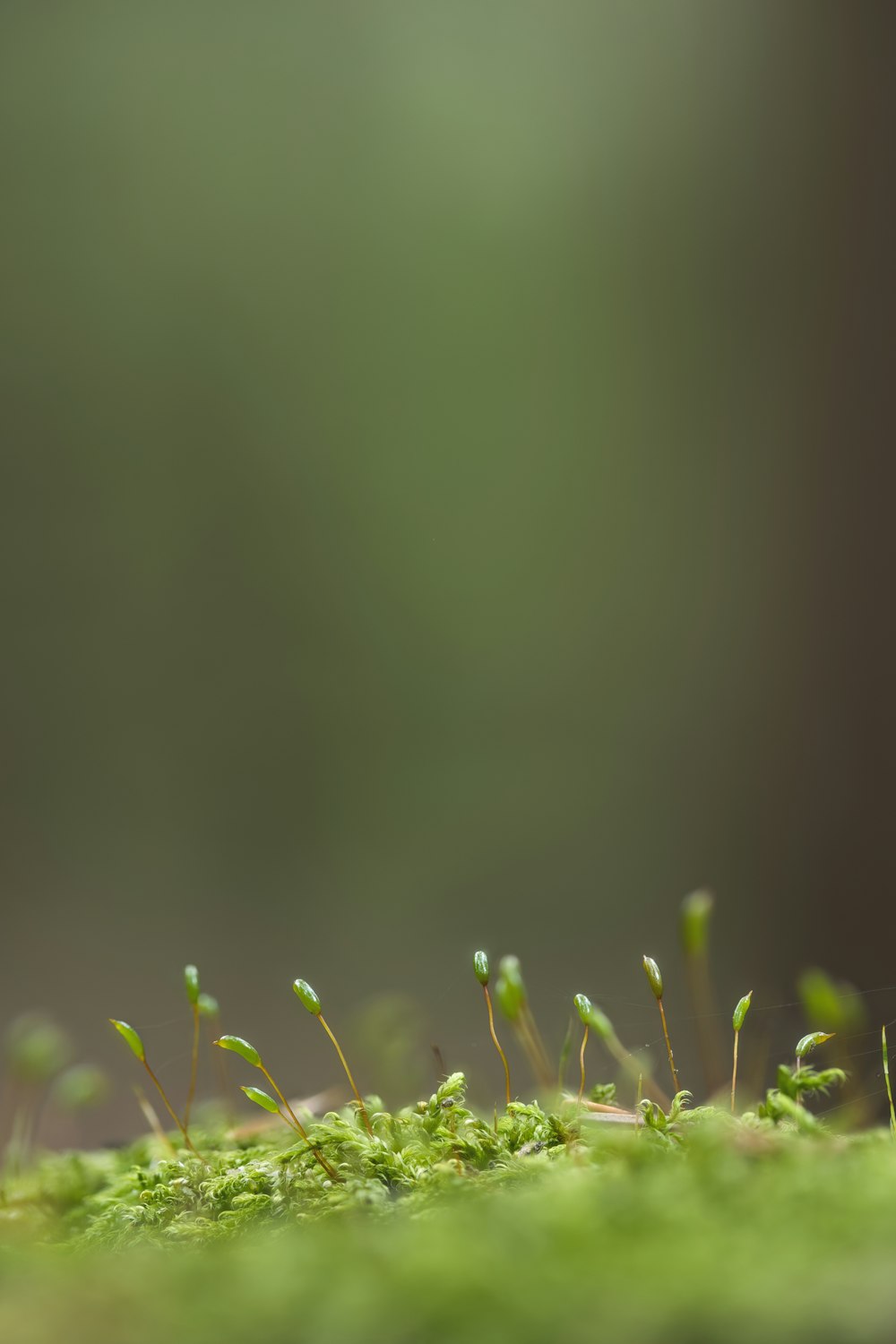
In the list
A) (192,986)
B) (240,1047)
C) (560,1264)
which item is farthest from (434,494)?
(560,1264)

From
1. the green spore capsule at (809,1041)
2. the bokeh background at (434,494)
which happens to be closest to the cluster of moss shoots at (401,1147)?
the green spore capsule at (809,1041)

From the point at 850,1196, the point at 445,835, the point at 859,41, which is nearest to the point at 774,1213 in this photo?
the point at 850,1196

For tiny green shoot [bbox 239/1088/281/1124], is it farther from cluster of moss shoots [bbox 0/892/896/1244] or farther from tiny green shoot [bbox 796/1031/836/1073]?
tiny green shoot [bbox 796/1031/836/1073]

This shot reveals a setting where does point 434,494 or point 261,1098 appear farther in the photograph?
point 434,494

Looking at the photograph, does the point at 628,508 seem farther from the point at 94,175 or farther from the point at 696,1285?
the point at 696,1285

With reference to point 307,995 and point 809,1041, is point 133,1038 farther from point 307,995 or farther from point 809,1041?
point 809,1041

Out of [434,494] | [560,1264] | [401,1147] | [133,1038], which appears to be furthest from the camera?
[434,494]
